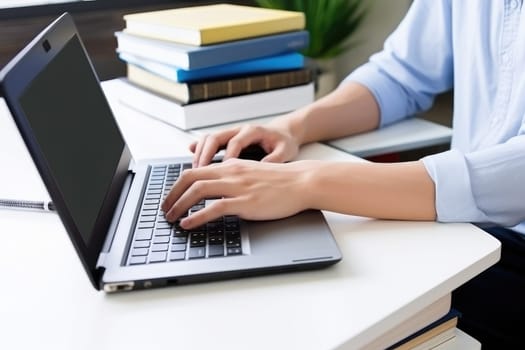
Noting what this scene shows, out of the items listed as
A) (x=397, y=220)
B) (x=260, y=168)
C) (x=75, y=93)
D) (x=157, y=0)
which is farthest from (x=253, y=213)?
(x=157, y=0)

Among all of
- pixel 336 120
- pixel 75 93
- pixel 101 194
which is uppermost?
pixel 75 93

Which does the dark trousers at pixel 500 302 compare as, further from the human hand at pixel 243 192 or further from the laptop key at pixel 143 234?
the laptop key at pixel 143 234

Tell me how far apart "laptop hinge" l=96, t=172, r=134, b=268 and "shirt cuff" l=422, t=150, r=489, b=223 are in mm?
401

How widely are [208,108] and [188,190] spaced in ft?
1.46

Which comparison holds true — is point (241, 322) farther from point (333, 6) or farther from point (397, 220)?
point (333, 6)

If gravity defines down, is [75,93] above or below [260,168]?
above

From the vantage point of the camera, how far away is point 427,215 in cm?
78

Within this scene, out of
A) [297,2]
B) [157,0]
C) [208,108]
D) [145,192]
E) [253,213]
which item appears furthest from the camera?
[297,2]

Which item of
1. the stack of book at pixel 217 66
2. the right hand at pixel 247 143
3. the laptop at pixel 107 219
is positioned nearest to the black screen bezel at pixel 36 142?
the laptop at pixel 107 219

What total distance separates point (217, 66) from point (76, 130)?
1.55 feet

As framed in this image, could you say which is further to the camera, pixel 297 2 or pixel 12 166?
pixel 297 2

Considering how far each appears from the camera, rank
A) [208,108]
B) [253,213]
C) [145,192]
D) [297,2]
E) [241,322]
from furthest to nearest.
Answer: [297,2], [208,108], [145,192], [253,213], [241,322]

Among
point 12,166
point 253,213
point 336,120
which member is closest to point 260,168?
point 253,213

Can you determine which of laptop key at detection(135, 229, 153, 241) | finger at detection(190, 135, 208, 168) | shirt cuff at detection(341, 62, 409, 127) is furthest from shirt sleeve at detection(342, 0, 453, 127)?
laptop key at detection(135, 229, 153, 241)
